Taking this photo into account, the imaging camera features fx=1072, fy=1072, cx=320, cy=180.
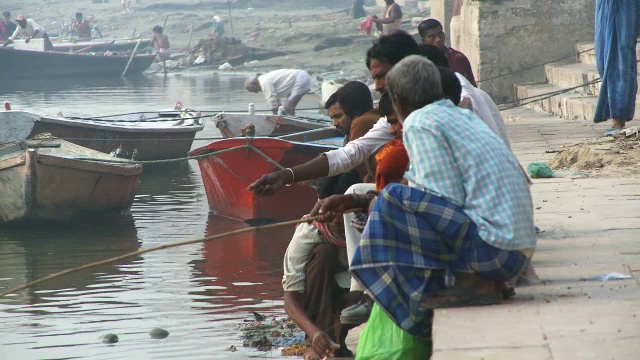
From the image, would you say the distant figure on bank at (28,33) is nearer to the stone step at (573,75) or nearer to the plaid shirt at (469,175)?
the stone step at (573,75)

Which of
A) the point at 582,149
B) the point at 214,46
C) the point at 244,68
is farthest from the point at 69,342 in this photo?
the point at 214,46

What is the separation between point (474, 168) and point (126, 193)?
8.92 metres

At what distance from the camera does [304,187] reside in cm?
1182

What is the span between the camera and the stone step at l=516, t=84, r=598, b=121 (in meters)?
11.6

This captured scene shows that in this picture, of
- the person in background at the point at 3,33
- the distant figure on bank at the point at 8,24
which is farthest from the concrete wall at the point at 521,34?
the distant figure on bank at the point at 8,24

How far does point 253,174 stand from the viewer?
37.9 ft

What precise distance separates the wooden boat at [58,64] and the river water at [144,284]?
2071 cm

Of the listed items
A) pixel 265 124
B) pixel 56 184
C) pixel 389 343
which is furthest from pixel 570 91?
pixel 389 343

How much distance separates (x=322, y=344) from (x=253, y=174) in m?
6.75

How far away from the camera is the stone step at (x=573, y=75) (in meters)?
12.6

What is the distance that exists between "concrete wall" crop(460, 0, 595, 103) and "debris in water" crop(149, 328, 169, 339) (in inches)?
341

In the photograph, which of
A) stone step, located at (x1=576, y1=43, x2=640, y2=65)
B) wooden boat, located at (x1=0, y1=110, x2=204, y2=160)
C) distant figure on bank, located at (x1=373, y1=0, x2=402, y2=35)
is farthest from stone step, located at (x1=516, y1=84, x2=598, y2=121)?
distant figure on bank, located at (x1=373, y1=0, x2=402, y2=35)

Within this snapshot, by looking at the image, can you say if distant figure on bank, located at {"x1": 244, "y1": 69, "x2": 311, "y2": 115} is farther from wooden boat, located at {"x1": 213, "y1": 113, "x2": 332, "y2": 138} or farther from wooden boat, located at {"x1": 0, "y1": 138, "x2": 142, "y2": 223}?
wooden boat, located at {"x1": 0, "y1": 138, "x2": 142, "y2": 223}

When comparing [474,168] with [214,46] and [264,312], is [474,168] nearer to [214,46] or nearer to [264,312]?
[264,312]
